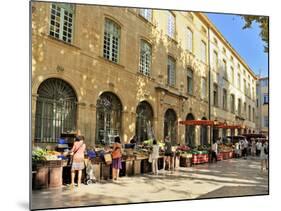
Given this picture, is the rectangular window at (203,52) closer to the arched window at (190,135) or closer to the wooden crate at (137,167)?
the arched window at (190,135)

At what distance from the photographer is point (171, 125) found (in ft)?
29.5

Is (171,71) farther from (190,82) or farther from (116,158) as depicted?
(116,158)

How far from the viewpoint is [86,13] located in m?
7.92

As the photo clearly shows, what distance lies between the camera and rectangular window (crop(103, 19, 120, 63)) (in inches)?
334

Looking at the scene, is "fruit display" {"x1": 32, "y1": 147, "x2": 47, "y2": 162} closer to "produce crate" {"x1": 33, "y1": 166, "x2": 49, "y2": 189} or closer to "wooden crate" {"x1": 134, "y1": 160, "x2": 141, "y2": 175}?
"produce crate" {"x1": 33, "y1": 166, "x2": 49, "y2": 189}

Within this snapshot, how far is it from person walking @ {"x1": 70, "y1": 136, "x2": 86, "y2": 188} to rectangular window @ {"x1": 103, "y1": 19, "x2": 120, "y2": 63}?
1.94 m

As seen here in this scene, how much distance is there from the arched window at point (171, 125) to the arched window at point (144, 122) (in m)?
0.35

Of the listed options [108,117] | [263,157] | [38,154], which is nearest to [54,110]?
[38,154]

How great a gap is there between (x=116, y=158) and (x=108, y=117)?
858 millimetres

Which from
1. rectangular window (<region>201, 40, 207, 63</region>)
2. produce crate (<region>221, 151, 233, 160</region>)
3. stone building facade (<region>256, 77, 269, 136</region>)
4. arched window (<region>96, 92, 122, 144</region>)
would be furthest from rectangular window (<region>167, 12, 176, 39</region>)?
produce crate (<region>221, 151, 233, 160</region>)

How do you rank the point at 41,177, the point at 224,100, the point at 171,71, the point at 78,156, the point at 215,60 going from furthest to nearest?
the point at 224,100 → the point at 215,60 → the point at 171,71 → the point at 78,156 → the point at 41,177

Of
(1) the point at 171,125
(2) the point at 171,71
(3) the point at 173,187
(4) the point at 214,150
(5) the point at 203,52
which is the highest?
(5) the point at 203,52

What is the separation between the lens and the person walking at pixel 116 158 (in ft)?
26.8

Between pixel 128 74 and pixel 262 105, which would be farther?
pixel 262 105
